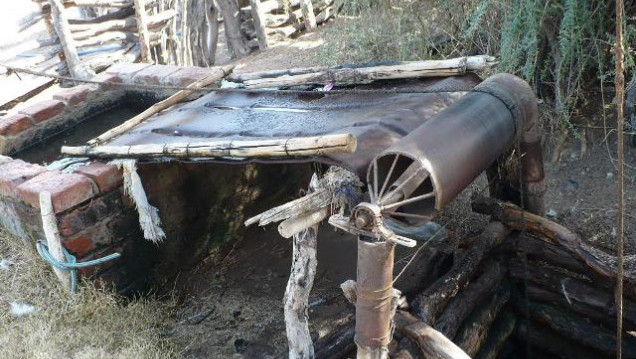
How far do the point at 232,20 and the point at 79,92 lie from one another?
532 centimetres

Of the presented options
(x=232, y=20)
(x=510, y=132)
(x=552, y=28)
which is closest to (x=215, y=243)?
(x=510, y=132)

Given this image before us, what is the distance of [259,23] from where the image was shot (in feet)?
34.0

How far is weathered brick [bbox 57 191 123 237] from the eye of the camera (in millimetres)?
3908

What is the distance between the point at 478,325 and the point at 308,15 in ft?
26.4

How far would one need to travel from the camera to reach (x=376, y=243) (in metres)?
2.45

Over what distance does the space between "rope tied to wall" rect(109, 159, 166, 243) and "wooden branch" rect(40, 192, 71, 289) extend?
46cm

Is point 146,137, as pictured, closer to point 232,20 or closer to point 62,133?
point 62,133

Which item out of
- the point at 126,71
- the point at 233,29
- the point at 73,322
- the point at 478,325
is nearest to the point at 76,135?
the point at 126,71

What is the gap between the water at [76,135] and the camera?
5352mm

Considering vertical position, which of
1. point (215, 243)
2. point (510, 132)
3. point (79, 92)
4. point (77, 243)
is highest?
point (510, 132)

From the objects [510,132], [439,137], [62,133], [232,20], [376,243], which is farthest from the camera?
[232,20]

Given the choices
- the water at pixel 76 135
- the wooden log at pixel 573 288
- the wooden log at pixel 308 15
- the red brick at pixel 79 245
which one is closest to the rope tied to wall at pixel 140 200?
the red brick at pixel 79 245

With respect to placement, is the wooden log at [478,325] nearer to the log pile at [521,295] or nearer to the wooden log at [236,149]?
the log pile at [521,295]

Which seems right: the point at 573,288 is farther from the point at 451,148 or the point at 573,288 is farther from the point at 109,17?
the point at 109,17
